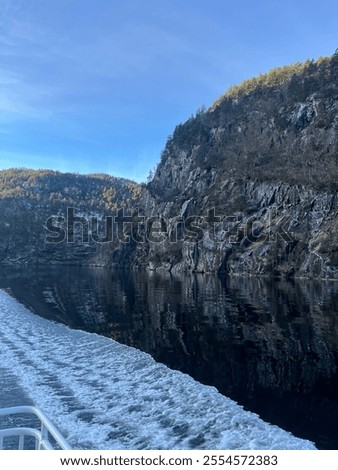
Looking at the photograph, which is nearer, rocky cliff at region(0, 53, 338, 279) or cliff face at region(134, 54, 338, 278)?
cliff face at region(134, 54, 338, 278)

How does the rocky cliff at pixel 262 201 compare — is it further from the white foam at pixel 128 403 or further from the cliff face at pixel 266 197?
the white foam at pixel 128 403

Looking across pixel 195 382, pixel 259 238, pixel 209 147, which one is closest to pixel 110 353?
pixel 195 382

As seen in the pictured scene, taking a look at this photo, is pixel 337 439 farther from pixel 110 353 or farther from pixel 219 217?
pixel 219 217

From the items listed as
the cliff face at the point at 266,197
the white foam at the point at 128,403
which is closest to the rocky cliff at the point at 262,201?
the cliff face at the point at 266,197

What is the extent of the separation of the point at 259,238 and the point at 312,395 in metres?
101

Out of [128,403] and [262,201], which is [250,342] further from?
[262,201]

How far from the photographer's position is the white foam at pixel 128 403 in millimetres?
11688

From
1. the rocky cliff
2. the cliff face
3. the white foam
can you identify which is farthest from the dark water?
the cliff face

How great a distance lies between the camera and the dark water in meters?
15.3

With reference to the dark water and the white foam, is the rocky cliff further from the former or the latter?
the white foam

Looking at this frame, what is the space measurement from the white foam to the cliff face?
75.5m

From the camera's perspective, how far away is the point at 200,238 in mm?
134000

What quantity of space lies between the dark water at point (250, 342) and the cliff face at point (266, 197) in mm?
53033
